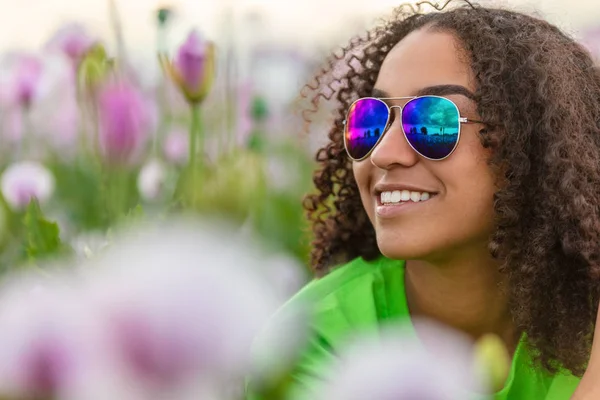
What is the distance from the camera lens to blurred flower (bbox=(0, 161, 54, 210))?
3.06ft

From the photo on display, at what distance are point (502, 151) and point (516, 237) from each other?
0.36 ft

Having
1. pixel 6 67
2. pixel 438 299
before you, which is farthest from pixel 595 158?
pixel 6 67

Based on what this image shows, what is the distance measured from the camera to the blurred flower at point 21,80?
941mm

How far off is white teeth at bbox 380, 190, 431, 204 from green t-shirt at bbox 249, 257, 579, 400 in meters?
0.13

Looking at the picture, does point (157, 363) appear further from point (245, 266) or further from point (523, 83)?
point (523, 83)

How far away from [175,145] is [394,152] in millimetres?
511

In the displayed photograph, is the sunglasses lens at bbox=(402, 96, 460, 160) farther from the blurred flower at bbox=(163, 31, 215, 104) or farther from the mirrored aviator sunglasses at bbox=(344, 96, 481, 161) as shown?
the blurred flower at bbox=(163, 31, 215, 104)

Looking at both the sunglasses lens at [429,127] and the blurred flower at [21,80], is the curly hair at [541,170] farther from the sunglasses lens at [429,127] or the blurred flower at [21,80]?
the blurred flower at [21,80]

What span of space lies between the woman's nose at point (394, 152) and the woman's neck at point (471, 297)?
7.1 inches

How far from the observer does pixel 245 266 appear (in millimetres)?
111

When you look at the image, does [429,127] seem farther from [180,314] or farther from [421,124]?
[180,314]

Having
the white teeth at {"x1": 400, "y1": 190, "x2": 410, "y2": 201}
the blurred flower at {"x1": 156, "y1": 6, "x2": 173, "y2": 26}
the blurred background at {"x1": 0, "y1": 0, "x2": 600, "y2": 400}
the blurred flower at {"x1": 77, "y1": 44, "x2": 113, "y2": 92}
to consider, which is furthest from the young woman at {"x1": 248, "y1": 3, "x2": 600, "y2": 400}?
the blurred flower at {"x1": 77, "y1": 44, "x2": 113, "y2": 92}

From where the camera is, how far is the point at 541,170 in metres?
1.06

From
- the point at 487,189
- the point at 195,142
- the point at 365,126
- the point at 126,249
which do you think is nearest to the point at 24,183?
the point at 195,142
